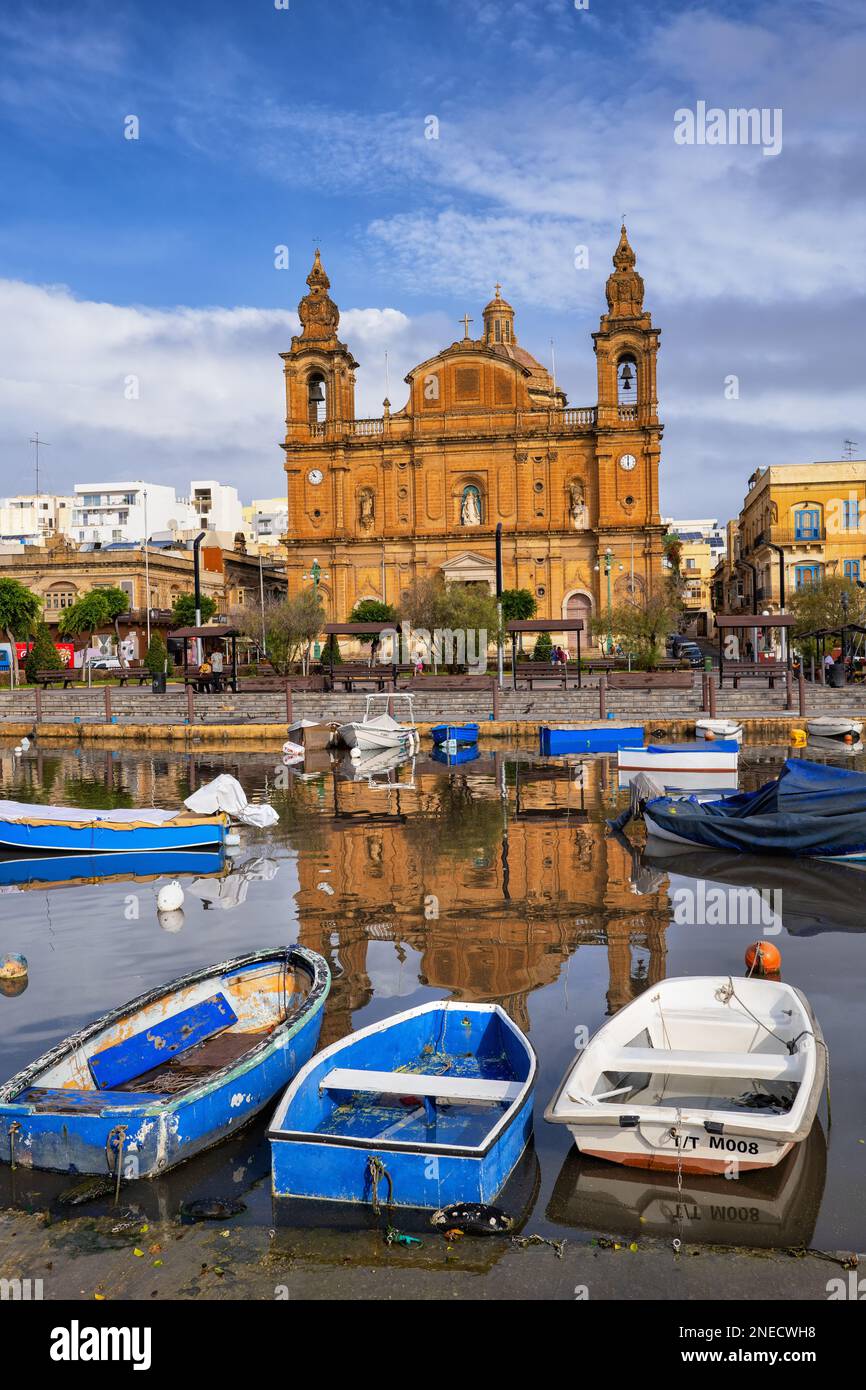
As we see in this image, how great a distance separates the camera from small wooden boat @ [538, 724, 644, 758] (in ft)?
101

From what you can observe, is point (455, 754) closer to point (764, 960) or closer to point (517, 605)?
point (764, 960)

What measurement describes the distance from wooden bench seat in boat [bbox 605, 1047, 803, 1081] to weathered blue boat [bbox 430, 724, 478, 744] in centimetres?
2446

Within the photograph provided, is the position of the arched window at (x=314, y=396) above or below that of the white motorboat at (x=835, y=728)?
above

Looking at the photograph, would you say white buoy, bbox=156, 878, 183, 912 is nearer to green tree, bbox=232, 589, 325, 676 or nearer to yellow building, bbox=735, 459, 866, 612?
green tree, bbox=232, 589, 325, 676

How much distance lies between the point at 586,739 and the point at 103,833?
57.0 feet

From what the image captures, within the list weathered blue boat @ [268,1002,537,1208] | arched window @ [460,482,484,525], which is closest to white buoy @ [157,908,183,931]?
weathered blue boat @ [268,1002,537,1208]

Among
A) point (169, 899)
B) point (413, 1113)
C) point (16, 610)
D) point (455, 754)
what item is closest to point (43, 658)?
point (16, 610)

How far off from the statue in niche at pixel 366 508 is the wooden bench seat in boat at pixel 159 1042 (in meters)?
59.1

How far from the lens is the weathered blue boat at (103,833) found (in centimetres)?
1692

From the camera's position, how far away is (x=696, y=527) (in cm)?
15212

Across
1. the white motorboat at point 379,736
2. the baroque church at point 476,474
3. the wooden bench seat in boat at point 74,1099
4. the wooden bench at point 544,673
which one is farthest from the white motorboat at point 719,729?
the baroque church at point 476,474

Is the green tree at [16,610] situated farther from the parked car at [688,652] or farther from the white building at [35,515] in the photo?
the white building at [35,515]
